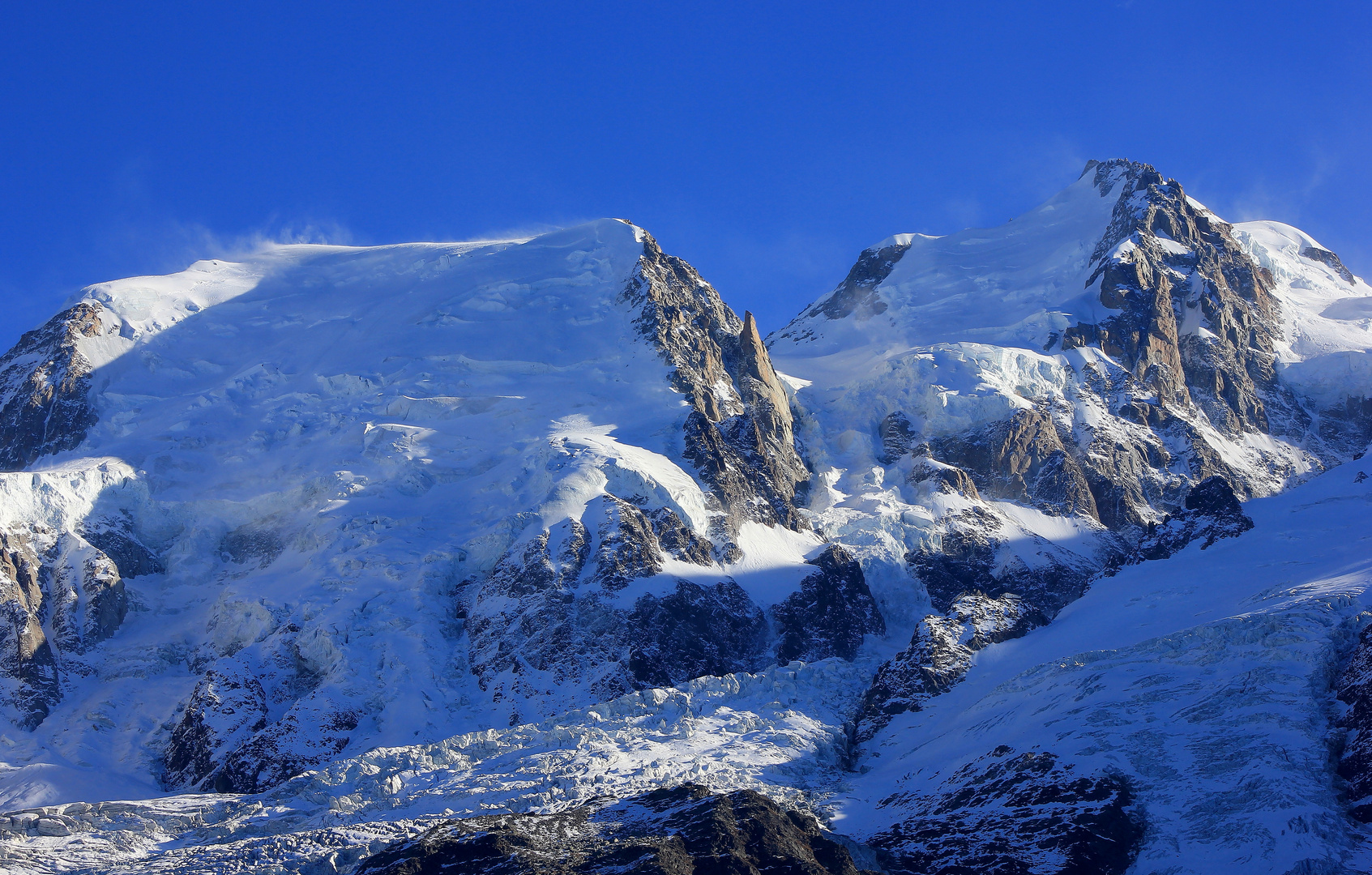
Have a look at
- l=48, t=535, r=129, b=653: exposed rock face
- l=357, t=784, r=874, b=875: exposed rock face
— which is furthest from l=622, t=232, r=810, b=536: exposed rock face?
l=48, t=535, r=129, b=653: exposed rock face

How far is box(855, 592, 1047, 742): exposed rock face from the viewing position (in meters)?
106

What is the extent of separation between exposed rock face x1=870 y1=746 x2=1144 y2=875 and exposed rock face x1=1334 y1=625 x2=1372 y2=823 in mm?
12314

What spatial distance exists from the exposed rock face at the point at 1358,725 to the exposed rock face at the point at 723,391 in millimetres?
60716

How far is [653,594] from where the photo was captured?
11381 centimetres

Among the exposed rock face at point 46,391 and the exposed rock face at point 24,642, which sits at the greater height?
the exposed rock face at point 46,391

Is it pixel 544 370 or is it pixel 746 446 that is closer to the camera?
pixel 746 446

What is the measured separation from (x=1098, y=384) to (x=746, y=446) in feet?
176

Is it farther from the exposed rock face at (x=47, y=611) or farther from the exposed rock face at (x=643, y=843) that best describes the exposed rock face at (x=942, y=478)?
the exposed rock face at (x=47, y=611)

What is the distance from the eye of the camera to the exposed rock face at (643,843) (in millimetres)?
73688

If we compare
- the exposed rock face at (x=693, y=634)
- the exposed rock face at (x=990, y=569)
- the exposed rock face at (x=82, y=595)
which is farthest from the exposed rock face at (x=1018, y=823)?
the exposed rock face at (x=82, y=595)

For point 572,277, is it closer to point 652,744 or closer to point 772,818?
point 652,744

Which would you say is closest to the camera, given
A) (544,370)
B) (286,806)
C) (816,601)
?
(286,806)

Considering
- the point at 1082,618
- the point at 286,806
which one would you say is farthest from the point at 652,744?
the point at 1082,618

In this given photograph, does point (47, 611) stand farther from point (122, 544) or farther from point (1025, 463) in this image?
point (1025, 463)
